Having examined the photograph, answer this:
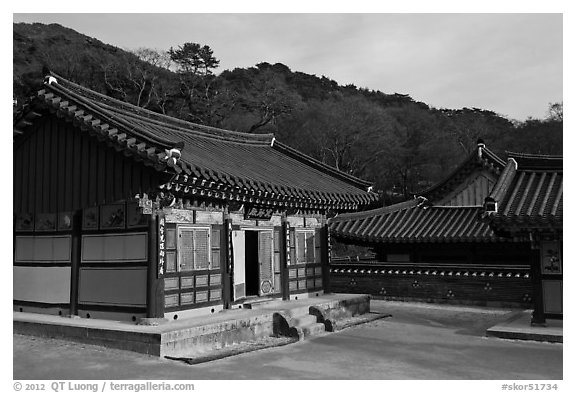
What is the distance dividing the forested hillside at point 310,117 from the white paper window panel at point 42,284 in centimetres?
3134

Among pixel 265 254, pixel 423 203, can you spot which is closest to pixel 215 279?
pixel 265 254

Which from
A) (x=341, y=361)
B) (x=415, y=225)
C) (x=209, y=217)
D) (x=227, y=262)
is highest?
(x=209, y=217)

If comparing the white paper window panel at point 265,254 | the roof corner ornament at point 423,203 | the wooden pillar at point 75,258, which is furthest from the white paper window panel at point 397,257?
the wooden pillar at point 75,258

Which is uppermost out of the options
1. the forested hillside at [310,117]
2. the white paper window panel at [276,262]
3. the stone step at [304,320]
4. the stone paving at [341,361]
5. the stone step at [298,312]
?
the forested hillside at [310,117]

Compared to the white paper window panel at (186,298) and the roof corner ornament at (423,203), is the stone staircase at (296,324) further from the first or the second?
the roof corner ornament at (423,203)

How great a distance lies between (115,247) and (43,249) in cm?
268

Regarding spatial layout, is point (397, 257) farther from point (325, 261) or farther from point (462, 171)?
point (325, 261)

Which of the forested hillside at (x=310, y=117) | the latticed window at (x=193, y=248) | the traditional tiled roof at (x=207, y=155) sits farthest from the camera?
the forested hillside at (x=310, y=117)

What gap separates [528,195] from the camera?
1341 cm

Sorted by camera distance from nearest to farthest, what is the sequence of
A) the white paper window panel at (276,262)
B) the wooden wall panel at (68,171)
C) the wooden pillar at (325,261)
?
the wooden wall panel at (68,171) < the white paper window panel at (276,262) < the wooden pillar at (325,261)

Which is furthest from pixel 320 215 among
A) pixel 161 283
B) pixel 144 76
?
pixel 144 76

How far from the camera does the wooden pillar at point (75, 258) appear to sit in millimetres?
12633

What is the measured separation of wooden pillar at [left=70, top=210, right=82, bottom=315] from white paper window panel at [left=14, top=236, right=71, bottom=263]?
0.27m

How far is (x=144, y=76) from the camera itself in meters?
50.1
